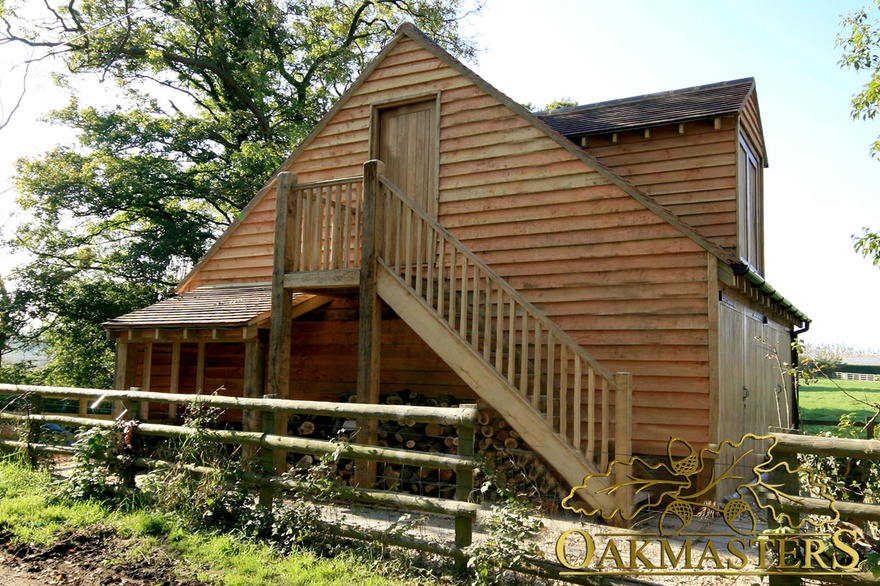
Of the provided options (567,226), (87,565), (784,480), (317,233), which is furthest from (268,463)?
(567,226)

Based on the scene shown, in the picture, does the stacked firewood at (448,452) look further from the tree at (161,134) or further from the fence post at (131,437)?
the tree at (161,134)

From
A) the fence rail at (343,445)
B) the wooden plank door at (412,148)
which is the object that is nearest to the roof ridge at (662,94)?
the wooden plank door at (412,148)

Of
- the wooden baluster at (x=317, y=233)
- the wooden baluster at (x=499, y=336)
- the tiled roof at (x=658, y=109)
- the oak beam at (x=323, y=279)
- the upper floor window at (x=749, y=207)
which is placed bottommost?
the wooden baluster at (x=499, y=336)

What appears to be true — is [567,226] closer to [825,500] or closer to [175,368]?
[825,500]

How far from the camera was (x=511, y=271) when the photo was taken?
342 inches

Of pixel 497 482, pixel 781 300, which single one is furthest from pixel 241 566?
pixel 781 300

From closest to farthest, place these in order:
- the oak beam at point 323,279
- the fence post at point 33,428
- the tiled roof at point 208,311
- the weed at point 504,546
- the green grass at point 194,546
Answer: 1. the weed at point 504,546
2. the green grass at point 194,546
3. the fence post at point 33,428
4. the oak beam at point 323,279
5. the tiled roof at point 208,311

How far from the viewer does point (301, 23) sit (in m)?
23.2

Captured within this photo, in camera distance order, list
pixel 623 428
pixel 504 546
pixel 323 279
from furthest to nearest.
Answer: pixel 323 279 → pixel 623 428 → pixel 504 546

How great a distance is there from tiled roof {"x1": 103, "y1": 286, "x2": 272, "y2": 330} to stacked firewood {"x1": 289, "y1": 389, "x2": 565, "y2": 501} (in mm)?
1649

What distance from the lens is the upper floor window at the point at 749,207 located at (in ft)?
30.0

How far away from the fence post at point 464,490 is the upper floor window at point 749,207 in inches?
230

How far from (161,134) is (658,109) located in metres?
17.3

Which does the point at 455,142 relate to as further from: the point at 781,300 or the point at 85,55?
the point at 85,55
